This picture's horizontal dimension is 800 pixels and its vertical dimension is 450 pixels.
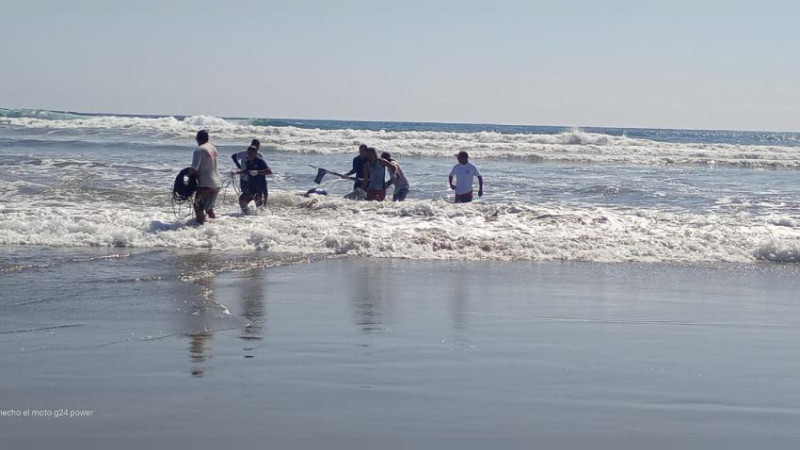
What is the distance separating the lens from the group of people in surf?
14.4 metres

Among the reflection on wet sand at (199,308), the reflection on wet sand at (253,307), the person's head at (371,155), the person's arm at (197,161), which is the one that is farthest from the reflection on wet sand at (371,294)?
the person's head at (371,155)

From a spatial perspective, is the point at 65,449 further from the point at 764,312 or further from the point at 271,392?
the point at 764,312

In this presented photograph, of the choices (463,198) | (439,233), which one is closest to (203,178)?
(439,233)

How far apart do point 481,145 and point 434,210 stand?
25.4m

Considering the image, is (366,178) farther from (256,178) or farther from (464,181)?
(256,178)

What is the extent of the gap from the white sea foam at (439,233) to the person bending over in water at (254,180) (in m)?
0.49

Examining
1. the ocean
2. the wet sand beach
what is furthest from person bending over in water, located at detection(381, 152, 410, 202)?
the wet sand beach

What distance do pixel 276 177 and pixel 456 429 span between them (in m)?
19.9

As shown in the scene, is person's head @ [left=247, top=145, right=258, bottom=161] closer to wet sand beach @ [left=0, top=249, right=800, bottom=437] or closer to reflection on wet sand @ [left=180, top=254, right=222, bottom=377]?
reflection on wet sand @ [left=180, top=254, right=222, bottom=377]

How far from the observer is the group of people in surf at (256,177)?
14.4 m

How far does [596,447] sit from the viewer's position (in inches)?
204

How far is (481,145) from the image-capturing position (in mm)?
40844

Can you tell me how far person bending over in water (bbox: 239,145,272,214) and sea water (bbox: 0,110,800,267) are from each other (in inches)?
12.4

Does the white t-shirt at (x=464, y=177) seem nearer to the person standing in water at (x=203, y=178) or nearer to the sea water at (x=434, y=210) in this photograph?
the sea water at (x=434, y=210)
